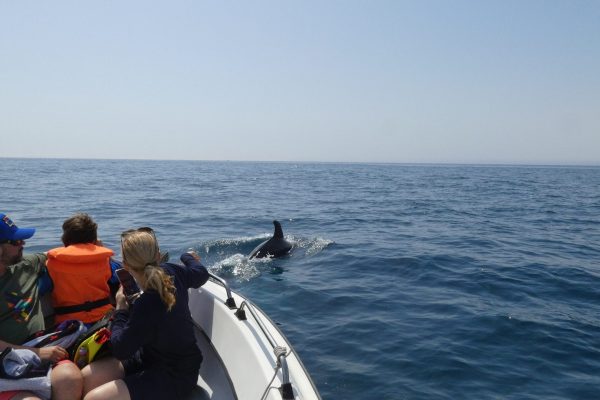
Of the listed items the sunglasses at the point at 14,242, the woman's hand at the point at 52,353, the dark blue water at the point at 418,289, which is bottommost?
the dark blue water at the point at 418,289

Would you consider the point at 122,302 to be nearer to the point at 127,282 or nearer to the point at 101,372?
the point at 127,282

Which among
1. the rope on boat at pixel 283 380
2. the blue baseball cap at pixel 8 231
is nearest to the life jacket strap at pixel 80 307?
the blue baseball cap at pixel 8 231

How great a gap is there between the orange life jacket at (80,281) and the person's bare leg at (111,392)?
1102 millimetres

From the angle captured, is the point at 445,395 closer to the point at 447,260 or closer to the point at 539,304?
the point at 539,304

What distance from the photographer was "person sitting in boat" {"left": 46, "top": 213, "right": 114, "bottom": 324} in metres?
4.56

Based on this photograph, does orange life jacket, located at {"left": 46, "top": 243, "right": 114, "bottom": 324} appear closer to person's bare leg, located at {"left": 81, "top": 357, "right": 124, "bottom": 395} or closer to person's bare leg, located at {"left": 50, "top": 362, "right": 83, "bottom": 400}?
person's bare leg, located at {"left": 81, "top": 357, "right": 124, "bottom": 395}

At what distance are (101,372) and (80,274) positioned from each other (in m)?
1.04

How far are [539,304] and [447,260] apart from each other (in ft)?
12.3

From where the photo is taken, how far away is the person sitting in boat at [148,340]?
3.70 metres

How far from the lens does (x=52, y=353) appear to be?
3.90m

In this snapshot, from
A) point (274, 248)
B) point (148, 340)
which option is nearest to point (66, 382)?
point (148, 340)

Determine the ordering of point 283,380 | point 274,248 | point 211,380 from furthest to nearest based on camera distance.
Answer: point 274,248 → point 211,380 → point 283,380

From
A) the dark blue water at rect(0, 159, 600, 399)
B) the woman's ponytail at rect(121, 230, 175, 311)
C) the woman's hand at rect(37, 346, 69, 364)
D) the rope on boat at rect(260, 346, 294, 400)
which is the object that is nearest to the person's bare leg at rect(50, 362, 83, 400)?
the woman's hand at rect(37, 346, 69, 364)

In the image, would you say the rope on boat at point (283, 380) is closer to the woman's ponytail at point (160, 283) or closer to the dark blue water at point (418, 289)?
the woman's ponytail at point (160, 283)
